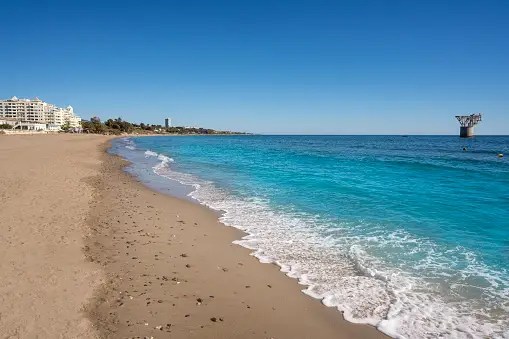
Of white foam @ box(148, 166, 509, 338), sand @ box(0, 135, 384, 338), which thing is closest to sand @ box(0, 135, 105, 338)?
sand @ box(0, 135, 384, 338)

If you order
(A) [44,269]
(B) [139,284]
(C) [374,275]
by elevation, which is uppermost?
(A) [44,269]

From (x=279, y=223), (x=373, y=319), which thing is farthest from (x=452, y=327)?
(x=279, y=223)

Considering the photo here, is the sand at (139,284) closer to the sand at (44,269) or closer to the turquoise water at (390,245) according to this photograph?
the sand at (44,269)

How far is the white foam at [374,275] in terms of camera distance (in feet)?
17.9

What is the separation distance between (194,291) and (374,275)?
3761 millimetres

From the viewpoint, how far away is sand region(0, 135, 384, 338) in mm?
4930

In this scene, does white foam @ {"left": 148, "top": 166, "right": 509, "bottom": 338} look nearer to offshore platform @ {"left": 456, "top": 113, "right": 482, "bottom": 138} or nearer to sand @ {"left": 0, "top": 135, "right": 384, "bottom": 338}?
sand @ {"left": 0, "top": 135, "right": 384, "bottom": 338}

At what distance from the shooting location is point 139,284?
6242 mm

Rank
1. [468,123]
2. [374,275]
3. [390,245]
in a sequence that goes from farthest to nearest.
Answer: [468,123] → [390,245] → [374,275]

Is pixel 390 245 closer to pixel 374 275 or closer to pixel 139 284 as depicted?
pixel 374 275

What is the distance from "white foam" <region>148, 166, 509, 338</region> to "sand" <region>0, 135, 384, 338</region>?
1.42 ft

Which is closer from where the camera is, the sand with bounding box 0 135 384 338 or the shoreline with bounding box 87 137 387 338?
the sand with bounding box 0 135 384 338

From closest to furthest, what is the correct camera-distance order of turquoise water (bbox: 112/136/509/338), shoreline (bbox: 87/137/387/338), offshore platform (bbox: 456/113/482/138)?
shoreline (bbox: 87/137/387/338) → turquoise water (bbox: 112/136/509/338) → offshore platform (bbox: 456/113/482/138)

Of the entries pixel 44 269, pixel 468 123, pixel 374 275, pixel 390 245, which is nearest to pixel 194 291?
pixel 44 269
